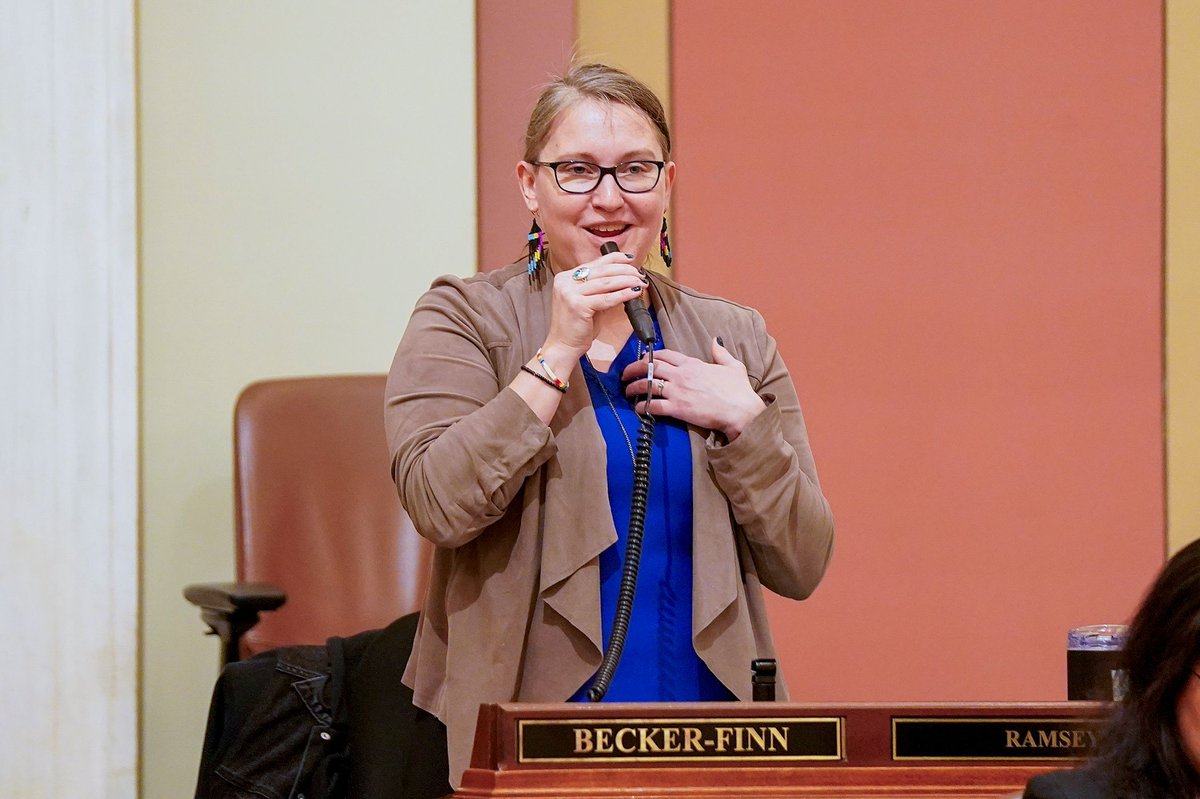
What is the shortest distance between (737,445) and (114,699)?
1851mm

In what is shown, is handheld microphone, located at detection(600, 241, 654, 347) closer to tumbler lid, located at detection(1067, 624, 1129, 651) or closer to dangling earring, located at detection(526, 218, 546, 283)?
dangling earring, located at detection(526, 218, 546, 283)

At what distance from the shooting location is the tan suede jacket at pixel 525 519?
166 cm

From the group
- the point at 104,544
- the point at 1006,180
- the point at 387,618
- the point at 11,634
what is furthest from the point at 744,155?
the point at 11,634

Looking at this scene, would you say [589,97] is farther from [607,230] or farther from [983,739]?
[983,739]

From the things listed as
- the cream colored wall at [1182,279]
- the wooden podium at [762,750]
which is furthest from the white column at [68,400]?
the cream colored wall at [1182,279]

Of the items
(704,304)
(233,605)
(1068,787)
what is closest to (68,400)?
(233,605)

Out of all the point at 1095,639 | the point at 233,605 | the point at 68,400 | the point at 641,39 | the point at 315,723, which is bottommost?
the point at 315,723

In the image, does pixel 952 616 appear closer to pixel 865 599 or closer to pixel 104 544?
pixel 865 599

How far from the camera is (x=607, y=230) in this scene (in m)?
1.86

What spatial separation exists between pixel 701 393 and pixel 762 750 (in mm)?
611

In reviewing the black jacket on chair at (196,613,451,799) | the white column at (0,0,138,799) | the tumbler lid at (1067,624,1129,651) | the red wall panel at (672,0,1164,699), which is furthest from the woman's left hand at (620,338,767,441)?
the white column at (0,0,138,799)

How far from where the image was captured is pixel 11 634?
113 inches

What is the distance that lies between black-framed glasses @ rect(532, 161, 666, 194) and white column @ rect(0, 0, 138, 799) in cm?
153

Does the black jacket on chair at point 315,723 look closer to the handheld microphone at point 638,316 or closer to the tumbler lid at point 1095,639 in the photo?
the handheld microphone at point 638,316
